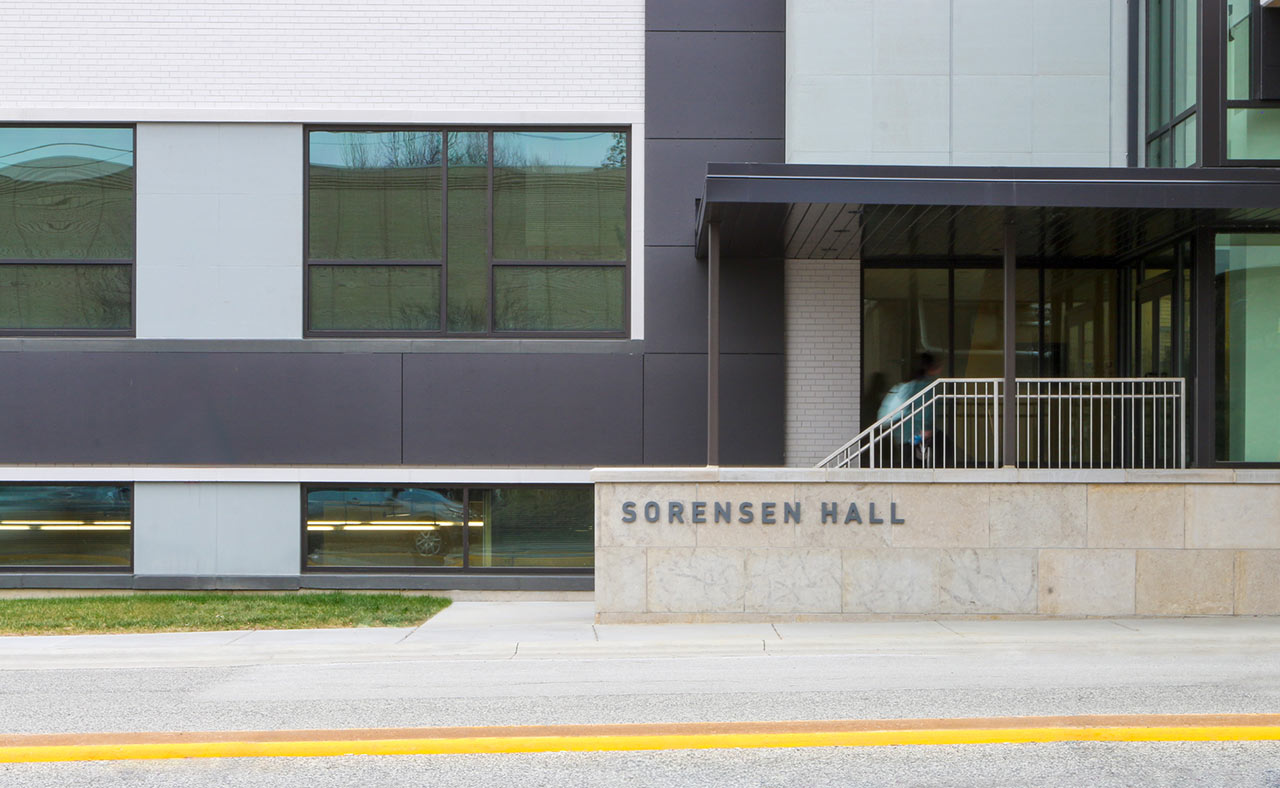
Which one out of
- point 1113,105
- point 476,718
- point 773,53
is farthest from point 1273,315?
point 476,718

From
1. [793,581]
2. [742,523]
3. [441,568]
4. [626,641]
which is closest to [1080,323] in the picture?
[793,581]

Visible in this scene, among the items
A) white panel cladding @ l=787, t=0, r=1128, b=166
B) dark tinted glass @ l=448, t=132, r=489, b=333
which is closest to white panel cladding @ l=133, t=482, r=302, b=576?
dark tinted glass @ l=448, t=132, r=489, b=333

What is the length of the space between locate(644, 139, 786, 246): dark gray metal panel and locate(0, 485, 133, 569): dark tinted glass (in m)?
7.23

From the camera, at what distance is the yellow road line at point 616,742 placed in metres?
5.81

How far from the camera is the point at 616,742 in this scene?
19.5 ft

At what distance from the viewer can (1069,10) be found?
12758 millimetres

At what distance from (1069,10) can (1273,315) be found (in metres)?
4.36

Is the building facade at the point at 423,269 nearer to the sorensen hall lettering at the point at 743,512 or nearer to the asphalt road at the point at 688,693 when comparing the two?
the sorensen hall lettering at the point at 743,512

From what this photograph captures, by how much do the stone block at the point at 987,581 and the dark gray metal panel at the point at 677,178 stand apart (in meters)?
5.03

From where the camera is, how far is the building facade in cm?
1298

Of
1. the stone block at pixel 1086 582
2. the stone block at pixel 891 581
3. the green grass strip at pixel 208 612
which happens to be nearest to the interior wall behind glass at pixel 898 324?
the stone block at pixel 891 581

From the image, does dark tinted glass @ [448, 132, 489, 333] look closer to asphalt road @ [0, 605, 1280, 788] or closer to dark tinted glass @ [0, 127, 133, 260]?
dark tinted glass @ [0, 127, 133, 260]

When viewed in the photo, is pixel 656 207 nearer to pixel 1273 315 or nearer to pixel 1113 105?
pixel 1113 105

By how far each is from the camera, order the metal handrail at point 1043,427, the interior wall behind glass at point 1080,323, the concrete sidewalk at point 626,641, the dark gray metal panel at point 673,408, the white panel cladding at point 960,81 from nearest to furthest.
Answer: the concrete sidewalk at point 626,641 < the metal handrail at point 1043,427 < the white panel cladding at point 960,81 < the dark gray metal panel at point 673,408 < the interior wall behind glass at point 1080,323
